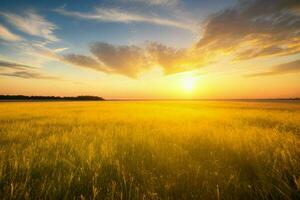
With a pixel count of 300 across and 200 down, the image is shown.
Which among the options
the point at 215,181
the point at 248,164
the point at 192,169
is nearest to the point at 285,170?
the point at 248,164

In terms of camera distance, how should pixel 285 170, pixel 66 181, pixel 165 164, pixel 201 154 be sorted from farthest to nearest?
pixel 201 154 → pixel 165 164 → pixel 285 170 → pixel 66 181

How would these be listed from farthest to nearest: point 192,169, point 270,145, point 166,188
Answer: point 270,145 → point 192,169 → point 166,188

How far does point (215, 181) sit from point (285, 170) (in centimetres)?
121

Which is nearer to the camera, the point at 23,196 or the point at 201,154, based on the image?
the point at 23,196

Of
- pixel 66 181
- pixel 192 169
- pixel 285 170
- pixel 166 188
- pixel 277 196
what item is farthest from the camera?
pixel 192 169

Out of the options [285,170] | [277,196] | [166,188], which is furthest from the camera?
[285,170]

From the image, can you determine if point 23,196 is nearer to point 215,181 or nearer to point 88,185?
point 88,185

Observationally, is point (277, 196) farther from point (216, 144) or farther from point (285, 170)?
point (216, 144)

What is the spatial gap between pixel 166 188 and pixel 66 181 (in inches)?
59.3

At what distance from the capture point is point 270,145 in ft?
16.0

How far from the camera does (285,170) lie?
3064 millimetres

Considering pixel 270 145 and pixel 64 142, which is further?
pixel 64 142

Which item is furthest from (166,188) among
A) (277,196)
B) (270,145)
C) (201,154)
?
(270,145)

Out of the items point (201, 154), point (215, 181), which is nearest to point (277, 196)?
point (215, 181)
